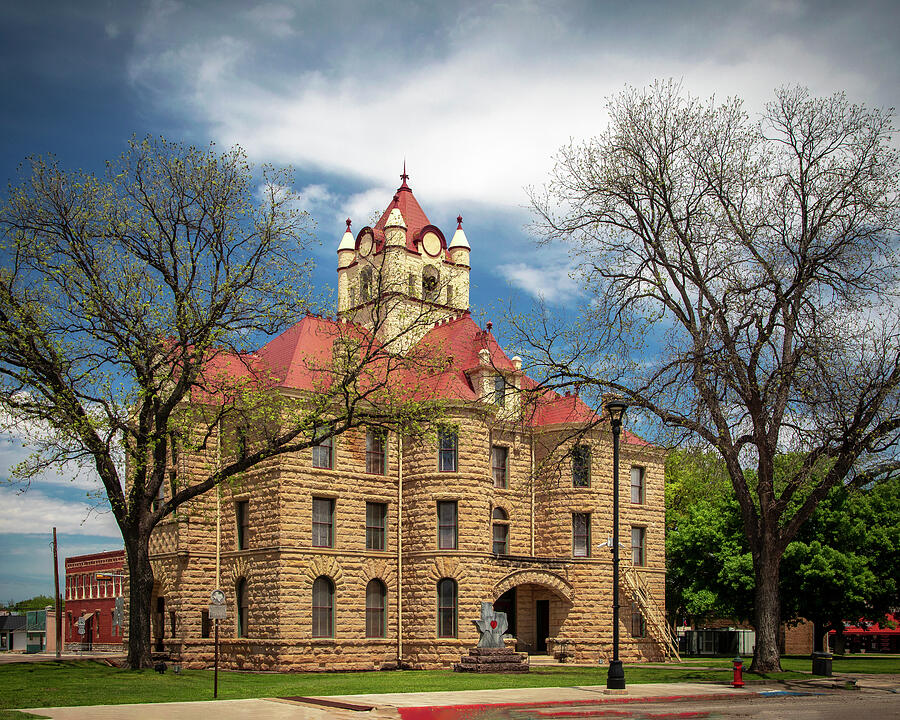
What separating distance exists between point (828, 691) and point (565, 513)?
1602cm

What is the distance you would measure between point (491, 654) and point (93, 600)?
4315cm

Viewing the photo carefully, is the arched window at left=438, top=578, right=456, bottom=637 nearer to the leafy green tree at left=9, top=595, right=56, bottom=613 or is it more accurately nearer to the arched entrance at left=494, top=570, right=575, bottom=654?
the arched entrance at left=494, top=570, right=575, bottom=654

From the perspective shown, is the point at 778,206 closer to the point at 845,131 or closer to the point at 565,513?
the point at 845,131

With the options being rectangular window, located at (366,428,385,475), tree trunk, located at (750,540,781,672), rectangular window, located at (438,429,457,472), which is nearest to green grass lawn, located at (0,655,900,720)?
tree trunk, located at (750,540,781,672)

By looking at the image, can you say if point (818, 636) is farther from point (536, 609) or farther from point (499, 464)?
point (499, 464)

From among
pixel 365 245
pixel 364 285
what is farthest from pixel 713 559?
pixel 365 245

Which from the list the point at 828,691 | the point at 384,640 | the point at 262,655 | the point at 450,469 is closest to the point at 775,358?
the point at 828,691

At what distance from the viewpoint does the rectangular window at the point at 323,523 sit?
35.3 meters

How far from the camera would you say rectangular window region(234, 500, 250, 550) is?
3625cm

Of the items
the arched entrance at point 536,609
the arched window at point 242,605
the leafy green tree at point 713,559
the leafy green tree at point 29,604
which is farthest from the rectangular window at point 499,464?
the leafy green tree at point 29,604

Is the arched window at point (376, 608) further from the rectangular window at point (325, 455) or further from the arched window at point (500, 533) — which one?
the arched window at point (500, 533)

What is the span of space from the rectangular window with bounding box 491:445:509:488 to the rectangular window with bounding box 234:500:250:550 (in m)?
10.1

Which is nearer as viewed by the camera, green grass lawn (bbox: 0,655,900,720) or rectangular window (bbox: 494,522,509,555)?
green grass lawn (bbox: 0,655,900,720)

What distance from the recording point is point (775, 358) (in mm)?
27906
